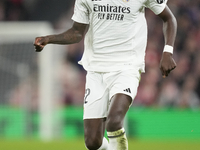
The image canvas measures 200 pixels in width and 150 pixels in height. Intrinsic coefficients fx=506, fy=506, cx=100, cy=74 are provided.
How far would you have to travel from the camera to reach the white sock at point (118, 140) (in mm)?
5043

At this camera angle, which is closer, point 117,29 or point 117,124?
point 117,124

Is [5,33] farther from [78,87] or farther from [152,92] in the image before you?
[152,92]

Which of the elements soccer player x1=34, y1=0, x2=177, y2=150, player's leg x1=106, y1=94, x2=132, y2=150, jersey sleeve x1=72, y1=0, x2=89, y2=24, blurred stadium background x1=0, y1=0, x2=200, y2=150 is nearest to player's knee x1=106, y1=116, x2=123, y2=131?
player's leg x1=106, y1=94, x2=132, y2=150

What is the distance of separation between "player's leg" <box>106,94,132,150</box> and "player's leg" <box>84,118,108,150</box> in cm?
29

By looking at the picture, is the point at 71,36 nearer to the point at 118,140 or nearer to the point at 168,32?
the point at 168,32

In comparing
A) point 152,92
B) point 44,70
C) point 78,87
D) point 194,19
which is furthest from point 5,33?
point 194,19

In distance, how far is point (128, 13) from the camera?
5551 millimetres

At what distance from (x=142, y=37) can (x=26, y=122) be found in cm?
783

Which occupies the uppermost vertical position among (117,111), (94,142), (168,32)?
(168,32)

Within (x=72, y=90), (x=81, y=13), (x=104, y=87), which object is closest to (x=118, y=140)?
(x=104, y=87)

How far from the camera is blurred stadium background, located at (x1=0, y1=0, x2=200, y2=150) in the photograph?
39.2ft

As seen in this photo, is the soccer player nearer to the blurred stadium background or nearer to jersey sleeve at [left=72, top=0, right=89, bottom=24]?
jersey sleeve at [left=72, top=0, right=89, bottom=24]

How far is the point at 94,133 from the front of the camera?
17.7ft

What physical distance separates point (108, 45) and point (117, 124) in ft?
3.38
